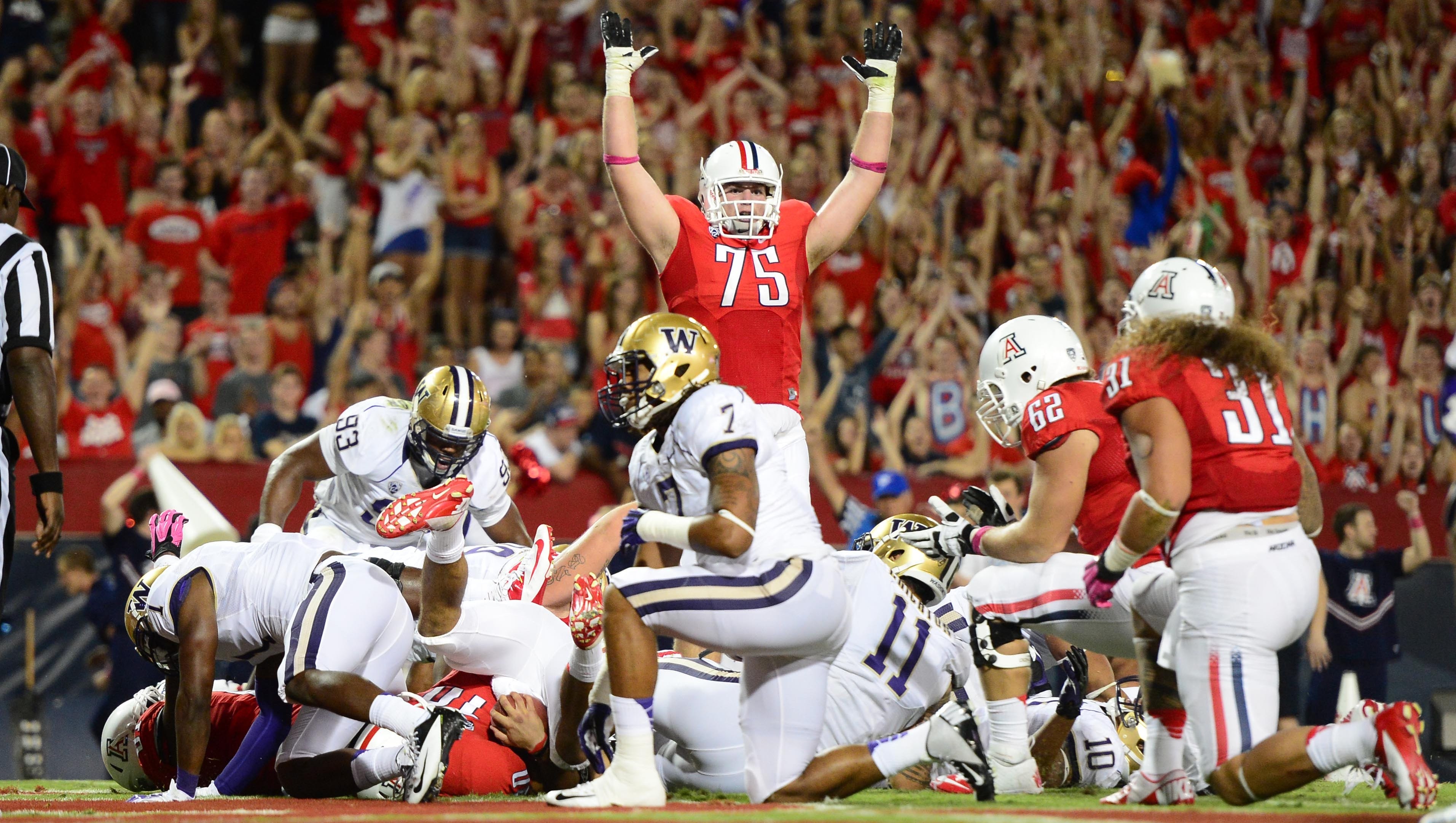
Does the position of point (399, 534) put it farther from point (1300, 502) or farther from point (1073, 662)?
point (1300, 502)

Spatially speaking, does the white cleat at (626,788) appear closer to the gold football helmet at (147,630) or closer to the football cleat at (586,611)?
the football cleat at (586,611)

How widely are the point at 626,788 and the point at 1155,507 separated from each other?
1.82 metres

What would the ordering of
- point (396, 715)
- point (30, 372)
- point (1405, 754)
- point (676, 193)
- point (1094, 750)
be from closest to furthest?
point (1405, 754)
point (30, 372)
point (396, 715)
point (1094, 750)
point (676, 193)

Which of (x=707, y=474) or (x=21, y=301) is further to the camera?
(x=21, y=301)

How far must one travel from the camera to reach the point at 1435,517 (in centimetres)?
1109

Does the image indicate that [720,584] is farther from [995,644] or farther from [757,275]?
[757,275]

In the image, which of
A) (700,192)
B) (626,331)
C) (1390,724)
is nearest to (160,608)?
(626,331)

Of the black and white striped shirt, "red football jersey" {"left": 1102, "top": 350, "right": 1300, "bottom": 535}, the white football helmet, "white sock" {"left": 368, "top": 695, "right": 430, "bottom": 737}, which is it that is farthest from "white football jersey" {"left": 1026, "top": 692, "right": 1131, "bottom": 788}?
the black and white striped shirt

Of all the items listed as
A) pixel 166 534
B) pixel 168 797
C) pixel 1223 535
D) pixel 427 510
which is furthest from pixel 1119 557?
pixel 166 534

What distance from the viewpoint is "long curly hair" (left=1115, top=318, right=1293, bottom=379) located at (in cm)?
497

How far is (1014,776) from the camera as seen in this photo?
589cm

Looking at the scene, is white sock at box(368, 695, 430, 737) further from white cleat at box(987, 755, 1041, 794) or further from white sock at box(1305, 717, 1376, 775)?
white sock at box(1305, 717, 1376, 775)

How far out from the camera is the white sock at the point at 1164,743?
5.16 metres

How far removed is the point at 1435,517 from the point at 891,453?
3873 mm
